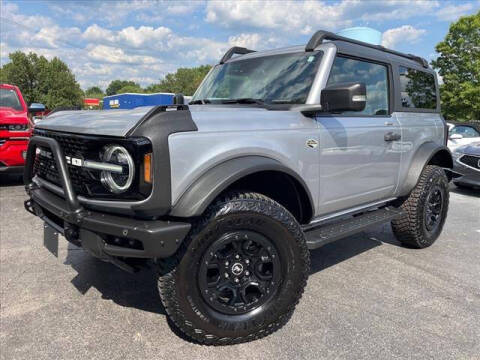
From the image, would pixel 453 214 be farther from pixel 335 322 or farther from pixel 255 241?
pixel 255 241

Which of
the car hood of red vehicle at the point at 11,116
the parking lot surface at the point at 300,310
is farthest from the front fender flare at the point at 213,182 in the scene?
the car hood of red vehicle at the point at 11,116

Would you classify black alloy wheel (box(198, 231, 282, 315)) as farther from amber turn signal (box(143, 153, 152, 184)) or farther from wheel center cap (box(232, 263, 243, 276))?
amber turn signal (box(143, 153, 152, 184))

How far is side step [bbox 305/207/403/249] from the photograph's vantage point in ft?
9.56

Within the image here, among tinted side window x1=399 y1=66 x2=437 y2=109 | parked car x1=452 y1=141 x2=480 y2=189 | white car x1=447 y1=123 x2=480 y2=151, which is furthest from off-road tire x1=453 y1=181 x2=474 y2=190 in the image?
tinted side window x1=399 y1=66 x2=437 y2=109

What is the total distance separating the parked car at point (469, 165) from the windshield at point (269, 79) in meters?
5.96

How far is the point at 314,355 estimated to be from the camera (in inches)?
93.2

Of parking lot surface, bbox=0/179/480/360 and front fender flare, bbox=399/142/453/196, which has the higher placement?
front fender flare, bbox=399/142/453/196

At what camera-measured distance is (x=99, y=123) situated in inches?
88.4

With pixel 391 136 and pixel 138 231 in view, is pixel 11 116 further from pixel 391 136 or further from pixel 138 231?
pixel 391 136

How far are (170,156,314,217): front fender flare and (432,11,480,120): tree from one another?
2782 centimetres

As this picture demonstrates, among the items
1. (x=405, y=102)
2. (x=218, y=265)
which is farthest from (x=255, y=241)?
(x=405, y=102)

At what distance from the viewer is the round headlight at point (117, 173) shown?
2082 millimetres

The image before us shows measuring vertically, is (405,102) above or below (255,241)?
above

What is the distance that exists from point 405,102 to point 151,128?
3.02 m
